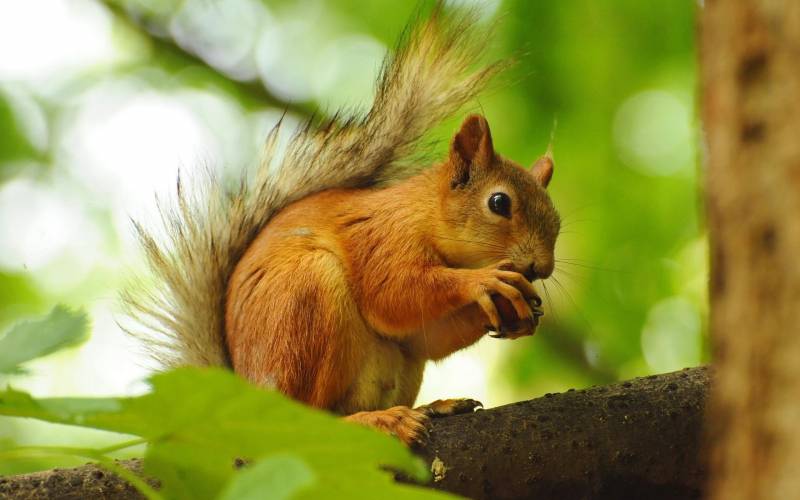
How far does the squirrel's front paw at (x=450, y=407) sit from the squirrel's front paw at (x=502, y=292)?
26 centimetres

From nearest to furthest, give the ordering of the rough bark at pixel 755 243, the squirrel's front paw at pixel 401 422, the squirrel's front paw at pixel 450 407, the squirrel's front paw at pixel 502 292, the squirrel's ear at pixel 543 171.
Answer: the rough bark at pixel 755 243, the squirrel's front paw at pixel 401 422, the squirrel's front paw at pixel 450 407, the squirrel's front paw at pixel 502 292, the squirrel's ear at pixel 543 171

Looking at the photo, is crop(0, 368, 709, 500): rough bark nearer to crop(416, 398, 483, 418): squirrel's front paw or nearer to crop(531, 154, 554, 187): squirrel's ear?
crop(416, 398, 483, 418): squirrel's front paw

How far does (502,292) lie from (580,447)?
0.59 m

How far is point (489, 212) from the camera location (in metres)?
3.11

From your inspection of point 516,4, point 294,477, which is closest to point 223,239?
point 516,4

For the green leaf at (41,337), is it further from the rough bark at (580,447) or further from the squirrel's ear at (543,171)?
the squirrel's ear at (543,171)

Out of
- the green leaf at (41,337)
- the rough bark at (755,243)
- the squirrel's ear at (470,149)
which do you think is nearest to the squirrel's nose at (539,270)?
the squirrel's ear at (470,149)

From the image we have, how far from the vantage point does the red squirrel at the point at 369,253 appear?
282cm

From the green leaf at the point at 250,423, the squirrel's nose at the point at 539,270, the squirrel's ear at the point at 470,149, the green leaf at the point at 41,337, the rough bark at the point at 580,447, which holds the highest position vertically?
the squirrel's ear at the point at 470,149

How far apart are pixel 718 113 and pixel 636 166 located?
3.85 meters

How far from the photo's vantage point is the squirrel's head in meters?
3.05

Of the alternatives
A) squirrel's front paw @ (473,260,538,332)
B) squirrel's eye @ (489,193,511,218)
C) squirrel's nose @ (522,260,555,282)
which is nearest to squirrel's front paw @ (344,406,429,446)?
squirrel's front paw @ (473,260,538,332)

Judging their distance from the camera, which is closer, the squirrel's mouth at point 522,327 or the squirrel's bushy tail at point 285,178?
the squirrel's mouth at point 522,327

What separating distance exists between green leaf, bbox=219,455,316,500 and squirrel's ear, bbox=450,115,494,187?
2.62 meters
